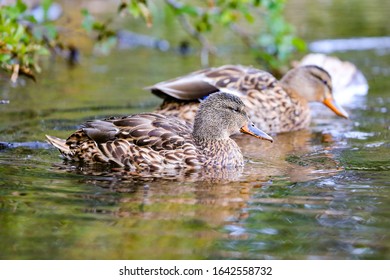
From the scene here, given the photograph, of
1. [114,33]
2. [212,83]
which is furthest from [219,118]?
[114,33]

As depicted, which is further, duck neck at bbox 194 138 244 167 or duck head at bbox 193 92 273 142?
duck head at bbox 193 92 273 142

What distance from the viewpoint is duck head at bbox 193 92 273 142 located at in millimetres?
8211

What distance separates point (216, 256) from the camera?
216 inches

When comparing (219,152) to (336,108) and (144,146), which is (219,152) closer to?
(144,146)

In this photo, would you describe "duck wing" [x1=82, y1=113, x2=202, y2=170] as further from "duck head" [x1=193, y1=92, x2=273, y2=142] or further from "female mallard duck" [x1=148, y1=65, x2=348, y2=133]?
"female mallard duck" [x1=148, y1=65, x2=348, y2=133]

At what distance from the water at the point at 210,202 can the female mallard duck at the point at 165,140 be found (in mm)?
242

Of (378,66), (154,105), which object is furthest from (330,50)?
(154,105)

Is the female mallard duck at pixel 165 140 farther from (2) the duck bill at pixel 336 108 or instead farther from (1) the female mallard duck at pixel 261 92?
(2) the duck bill at pixel 336 108

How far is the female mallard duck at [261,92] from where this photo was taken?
10250mm

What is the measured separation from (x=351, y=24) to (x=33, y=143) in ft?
42.5

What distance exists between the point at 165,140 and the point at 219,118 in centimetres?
66

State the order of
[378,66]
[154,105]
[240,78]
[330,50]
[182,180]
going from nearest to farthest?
[182,180]
[240,78]
[154,105]
[378,66]
[330,50]

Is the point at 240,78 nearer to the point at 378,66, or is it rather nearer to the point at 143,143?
the point at 143,143

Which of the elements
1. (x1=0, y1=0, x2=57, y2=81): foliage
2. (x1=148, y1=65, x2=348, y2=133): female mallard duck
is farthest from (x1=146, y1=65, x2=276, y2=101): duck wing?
(x1=0, y1=0, x2=57, y2=81): foliage
